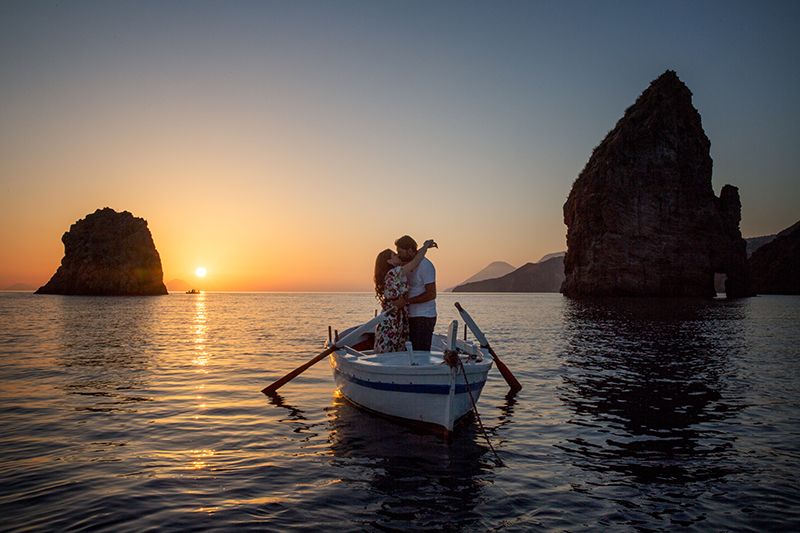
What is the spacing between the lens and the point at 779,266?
14788 centimetres

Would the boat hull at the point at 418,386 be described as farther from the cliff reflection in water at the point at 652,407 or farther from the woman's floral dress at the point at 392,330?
the cliff reflection in water at the point at 652,407

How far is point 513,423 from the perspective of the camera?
1147cm

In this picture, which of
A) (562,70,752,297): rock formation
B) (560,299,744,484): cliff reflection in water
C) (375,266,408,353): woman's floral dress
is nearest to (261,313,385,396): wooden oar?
(375,266,408,353): woman's floral dress

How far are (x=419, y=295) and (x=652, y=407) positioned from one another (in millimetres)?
6760

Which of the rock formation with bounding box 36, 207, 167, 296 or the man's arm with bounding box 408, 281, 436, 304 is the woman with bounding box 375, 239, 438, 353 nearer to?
the man's arm with bounding box 408, 281, 436, 304

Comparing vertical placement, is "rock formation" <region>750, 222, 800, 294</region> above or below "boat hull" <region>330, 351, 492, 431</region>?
above

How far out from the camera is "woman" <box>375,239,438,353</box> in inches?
446

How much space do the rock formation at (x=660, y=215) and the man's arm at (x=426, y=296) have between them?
94002 mm

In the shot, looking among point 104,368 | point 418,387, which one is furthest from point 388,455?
point 104,368

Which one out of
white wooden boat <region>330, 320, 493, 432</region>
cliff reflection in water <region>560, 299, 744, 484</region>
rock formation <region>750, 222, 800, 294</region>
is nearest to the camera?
cliff reflection in water <region>560, 299, 744, 484</region>

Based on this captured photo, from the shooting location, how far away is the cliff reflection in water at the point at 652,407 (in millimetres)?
8484

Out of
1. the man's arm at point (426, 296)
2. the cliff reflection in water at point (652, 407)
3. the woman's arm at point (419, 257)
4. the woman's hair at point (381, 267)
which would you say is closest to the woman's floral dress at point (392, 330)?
the woman's hair at point (381, 267)

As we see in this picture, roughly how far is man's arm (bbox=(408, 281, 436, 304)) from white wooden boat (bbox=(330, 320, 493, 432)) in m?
1.20

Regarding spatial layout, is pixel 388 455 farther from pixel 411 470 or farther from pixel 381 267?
pixel 381 267
